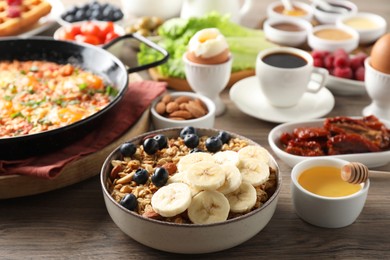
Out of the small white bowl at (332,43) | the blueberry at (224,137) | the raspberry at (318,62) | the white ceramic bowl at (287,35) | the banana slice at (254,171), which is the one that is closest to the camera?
the banana slice at (254,171)

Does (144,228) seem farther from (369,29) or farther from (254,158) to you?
(369,29)

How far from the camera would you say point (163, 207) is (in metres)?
1.40

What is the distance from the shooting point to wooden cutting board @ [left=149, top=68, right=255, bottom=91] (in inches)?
91.9

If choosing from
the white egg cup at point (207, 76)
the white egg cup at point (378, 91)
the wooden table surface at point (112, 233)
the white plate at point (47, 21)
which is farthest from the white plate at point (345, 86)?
the white plate at point (47, 21)

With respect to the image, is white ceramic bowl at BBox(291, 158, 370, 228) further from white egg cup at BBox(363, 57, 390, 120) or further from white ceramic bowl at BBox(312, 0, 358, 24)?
white ceramic bowl at BBox(312, 0, 358, 24)

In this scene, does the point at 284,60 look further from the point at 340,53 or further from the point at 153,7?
the point at 153,7

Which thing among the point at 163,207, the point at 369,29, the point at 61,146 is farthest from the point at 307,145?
the point at 369,29

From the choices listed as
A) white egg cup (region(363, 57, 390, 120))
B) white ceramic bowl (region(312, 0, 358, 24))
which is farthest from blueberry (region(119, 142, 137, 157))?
white ceramic bowl (region(312, 0, 358, 24))

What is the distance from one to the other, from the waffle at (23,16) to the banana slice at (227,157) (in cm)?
141

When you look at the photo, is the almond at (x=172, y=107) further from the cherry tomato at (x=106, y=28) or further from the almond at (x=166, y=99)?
the cherry tomato at (x=106, y=28)

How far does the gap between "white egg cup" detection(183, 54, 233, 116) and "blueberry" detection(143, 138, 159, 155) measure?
1.64 ft

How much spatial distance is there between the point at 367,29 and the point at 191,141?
1378 mm

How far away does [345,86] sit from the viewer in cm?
229

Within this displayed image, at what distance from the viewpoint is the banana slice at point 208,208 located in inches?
54.9
